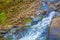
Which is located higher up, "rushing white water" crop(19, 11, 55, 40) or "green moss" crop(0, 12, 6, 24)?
"green moss" crop(0, 12, 6, 24)

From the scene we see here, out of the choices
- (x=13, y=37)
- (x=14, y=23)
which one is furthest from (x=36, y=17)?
(x=13, y=37)

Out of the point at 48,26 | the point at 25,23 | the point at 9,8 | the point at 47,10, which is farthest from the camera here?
the point at 9,8

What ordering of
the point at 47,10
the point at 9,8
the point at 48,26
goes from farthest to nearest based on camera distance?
1. the point at 9,8
2. the point at 47,10
3. the point at 48,26

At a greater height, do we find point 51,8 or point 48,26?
point 51,8

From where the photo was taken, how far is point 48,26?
6.46 ft

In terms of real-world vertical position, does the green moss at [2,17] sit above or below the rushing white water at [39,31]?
above

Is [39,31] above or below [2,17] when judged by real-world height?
below

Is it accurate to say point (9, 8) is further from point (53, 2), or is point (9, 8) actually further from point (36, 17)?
point (53, 2)

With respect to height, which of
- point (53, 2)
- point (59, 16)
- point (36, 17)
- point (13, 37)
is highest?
point (53, 2)

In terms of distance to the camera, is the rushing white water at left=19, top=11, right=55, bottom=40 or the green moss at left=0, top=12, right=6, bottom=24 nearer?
the rushing white water at left=19, top=11, right=55, bottom=40

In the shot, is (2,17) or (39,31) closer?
(39,31)

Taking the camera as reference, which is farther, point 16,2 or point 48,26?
point 16,2

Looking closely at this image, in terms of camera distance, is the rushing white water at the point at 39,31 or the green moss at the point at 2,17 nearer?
the rushing white water at the point at 39,31

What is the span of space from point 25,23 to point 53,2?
0.65 m
